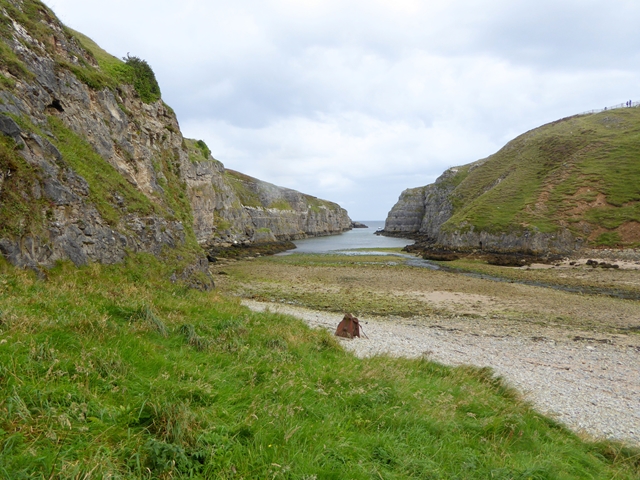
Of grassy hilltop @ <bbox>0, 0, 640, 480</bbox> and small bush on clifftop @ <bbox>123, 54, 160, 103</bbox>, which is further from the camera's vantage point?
small bush on clifftop @ <bbox>123, 54, 160, 103</bbox>

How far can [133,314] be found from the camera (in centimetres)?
841

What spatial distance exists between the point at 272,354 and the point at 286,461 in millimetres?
4164

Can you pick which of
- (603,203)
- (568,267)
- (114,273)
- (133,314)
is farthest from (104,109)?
(603,203)

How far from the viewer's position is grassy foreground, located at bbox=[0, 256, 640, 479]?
355 centimetres

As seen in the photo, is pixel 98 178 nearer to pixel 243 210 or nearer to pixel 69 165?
pixel 69 165

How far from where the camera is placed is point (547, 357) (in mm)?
15258

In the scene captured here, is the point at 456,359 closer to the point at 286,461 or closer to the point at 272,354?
the point at 272,354

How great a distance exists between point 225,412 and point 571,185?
317 ft

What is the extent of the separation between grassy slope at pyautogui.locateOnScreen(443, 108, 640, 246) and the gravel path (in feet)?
186

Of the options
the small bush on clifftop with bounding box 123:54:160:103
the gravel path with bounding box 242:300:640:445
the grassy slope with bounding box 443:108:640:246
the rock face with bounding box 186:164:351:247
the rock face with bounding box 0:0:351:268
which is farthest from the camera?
the rock face with bounding box 186:164:351:247

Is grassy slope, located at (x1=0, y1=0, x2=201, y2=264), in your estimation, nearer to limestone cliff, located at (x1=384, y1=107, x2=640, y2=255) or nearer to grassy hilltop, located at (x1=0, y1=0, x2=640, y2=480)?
grassy hilltop, located at (x1=0, y1=0, x2=640, y2=480)

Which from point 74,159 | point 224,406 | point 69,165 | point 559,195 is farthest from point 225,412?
point 559,195

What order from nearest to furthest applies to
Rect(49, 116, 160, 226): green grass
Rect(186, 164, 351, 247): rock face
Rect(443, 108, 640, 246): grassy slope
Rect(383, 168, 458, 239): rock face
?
Rect(49, 116, 160, 226): green grass < Rect(443, 108, 640, 246): grassy slope < Rect(186, 164, 351, 247): rock face < Rect(383, 168, 458, 239): rock face

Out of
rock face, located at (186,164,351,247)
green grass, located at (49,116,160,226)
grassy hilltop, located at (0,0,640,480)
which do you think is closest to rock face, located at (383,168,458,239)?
rock face, located at (186,164,351,247)
